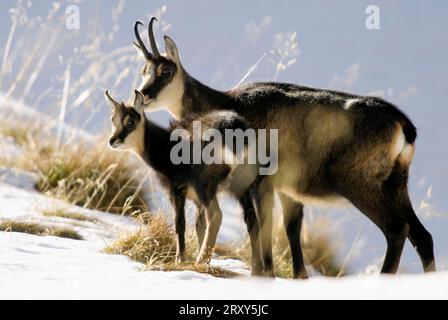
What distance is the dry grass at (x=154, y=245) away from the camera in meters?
6.83

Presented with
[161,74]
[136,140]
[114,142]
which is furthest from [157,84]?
[114,142]

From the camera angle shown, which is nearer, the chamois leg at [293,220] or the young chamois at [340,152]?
the young chamois at [340,152]

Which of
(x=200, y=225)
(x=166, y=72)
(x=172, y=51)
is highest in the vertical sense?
(x=172, y=51)

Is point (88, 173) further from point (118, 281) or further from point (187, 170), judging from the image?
point (118, 281)

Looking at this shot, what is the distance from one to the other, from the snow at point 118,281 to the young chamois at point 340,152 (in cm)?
76

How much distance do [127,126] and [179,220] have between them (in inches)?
39.9

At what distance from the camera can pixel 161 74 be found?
7.69m

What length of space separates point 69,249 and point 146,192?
142 inches

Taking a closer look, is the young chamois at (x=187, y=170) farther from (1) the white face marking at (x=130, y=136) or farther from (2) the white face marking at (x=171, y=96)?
(2) the white face marking at (x=171, y=96)

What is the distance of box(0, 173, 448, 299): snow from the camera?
4.64 m

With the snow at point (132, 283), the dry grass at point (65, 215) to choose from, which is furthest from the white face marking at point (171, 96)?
the dry grass at point (65, 215)

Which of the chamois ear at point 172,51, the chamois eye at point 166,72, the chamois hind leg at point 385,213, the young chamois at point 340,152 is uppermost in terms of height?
the chamois ear at point 172,51

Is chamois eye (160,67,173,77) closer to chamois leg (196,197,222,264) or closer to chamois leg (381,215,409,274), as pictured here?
chamois leg (196,197,222,264)
